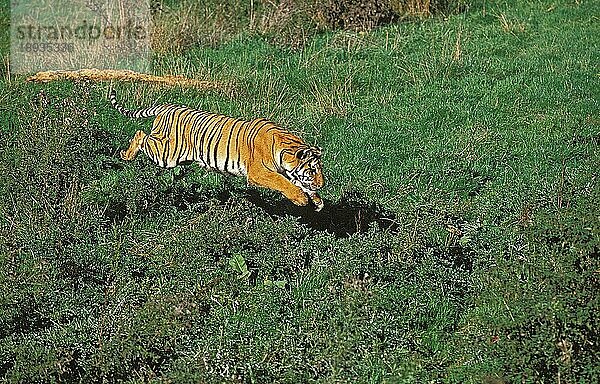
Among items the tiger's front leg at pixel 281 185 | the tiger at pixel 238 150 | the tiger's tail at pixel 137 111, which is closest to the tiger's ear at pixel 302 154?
the tiger at pixel 238 150

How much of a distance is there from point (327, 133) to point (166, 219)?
8.13 feet

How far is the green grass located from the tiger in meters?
0.20

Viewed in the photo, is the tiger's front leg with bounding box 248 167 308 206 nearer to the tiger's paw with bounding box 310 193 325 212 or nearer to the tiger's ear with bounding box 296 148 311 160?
the tiger's paw with bounding box 310 193 325 212

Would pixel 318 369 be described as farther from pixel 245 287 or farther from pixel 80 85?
pixel 80 85

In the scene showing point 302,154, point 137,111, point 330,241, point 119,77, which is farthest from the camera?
point 119,77

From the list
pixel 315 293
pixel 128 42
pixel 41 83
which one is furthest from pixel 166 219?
pixel 128 42

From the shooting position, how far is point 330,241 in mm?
6211

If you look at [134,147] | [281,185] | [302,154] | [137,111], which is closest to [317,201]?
[281,185]

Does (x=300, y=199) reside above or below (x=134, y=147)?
above

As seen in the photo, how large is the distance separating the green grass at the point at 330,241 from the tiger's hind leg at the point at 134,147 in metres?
0.08

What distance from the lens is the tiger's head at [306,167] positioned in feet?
20.9

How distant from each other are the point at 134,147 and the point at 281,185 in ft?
6.52

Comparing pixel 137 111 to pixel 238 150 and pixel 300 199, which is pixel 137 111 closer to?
pixel 238 150

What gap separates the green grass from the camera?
4.77 meters
